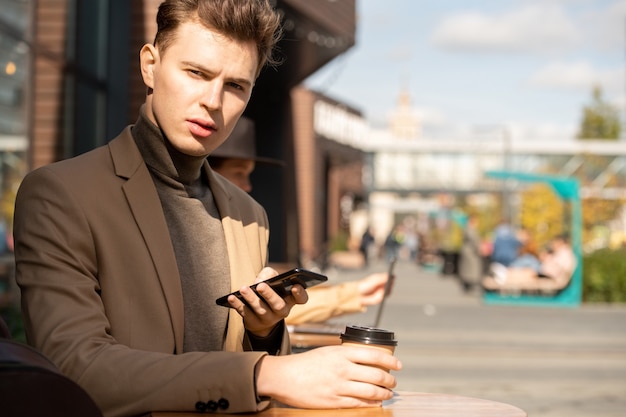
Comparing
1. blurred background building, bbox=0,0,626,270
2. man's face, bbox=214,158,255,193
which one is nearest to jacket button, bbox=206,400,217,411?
blurred background building, bbox=0,0,626,270

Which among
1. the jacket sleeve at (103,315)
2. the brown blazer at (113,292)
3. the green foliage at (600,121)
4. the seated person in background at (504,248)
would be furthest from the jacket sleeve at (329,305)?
the green foliage at (600,121)

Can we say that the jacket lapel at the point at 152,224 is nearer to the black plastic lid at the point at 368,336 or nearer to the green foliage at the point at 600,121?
the black plastic lid at the point at 368,336

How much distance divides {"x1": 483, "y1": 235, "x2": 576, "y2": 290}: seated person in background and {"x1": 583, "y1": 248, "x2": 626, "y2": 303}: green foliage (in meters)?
1.09

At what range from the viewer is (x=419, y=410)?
2.12 meters

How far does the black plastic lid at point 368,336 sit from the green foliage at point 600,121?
220ft

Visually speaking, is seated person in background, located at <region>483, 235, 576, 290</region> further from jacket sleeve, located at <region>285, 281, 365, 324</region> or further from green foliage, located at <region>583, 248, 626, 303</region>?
jacket sleeve, located at <region>285, 281, 365, 324</region>

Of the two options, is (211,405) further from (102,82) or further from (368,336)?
(102,82)

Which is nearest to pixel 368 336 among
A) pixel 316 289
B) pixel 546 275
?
pixel 316 289

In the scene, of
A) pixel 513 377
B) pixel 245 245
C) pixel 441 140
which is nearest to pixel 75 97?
pixel 513 377

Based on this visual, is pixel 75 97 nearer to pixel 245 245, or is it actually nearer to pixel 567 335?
pixel 567 335

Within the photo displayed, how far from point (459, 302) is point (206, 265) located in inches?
783

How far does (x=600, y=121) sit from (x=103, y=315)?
69.2 meters

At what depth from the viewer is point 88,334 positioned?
6.57 ft

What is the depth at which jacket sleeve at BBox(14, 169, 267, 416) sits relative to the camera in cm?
195
